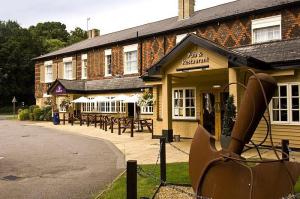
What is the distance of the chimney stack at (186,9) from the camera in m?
26.3

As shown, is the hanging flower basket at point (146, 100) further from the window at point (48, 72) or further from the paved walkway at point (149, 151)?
the window at point (48, 72)

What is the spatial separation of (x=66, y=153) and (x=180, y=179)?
258 inches

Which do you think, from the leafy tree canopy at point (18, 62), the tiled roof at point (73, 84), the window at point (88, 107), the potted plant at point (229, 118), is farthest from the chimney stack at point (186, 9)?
the leafy tree canopy at point (18, 62)

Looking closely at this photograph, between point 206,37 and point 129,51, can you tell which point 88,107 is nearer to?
point 129,51

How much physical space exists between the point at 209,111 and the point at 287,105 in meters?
4.39

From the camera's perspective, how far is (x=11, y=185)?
28.9 ft

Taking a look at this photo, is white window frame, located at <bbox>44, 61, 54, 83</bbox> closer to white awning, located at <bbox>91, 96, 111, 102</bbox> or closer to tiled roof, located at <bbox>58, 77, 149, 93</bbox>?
tiled roof, located at <bbox>58, 77, 149, 93</bbox>

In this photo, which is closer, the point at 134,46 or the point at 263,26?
the point at 263,26

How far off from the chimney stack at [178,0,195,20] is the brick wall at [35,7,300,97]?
244 centimetres

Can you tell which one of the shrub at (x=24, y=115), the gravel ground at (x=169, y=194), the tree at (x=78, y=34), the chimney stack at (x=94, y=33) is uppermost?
the tree at (x=78, y=34)

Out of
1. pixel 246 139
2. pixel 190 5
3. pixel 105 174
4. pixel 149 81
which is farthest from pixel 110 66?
pixel 246 139

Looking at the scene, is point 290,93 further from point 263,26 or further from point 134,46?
point 134,46

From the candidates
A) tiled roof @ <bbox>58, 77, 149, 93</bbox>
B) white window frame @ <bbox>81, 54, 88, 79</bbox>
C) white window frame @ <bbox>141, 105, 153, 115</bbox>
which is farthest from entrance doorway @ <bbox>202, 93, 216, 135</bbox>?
white window frame @ <bbox>81, 54, 88, 79</bbox>

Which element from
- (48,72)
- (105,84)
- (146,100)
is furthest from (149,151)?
(48,72)
